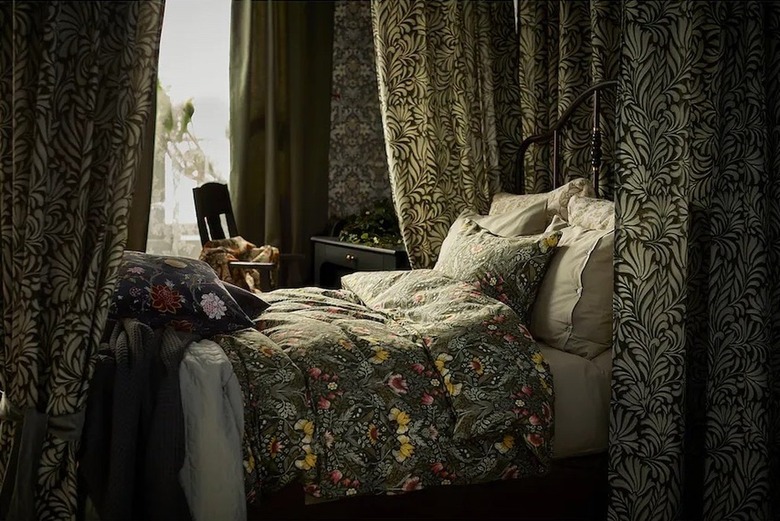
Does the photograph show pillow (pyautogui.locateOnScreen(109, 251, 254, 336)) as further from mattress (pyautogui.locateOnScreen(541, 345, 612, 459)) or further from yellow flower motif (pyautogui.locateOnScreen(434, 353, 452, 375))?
mattress (pyautogui.locateOnScreen(541, 345, 612, 459))

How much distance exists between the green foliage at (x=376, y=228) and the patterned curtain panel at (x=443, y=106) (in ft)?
1.85

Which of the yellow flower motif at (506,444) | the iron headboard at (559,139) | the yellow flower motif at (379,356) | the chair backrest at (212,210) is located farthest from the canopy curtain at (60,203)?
the chair backrest at (212,210)

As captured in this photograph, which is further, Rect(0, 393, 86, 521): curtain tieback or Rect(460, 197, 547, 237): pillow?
Rect(460, 197, 547, 237): pillow

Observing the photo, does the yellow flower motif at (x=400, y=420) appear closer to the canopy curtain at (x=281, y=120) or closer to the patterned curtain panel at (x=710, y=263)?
the patterned curtain panel at (x=710, y=263)

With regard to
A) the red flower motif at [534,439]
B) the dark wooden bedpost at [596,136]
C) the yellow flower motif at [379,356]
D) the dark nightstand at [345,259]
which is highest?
the dark wooden bedpost at [596,136]

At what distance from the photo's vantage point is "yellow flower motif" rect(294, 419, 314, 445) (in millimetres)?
2051

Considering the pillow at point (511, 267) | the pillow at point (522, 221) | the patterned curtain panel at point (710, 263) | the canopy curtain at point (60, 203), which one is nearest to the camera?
the canopy curtain at point (60, 203)

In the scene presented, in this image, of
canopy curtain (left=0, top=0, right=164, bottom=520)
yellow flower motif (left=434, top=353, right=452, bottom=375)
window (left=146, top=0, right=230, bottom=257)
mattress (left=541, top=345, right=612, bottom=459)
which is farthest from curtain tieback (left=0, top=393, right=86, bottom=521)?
window (left=146, top=0, right=230, bottom=257)

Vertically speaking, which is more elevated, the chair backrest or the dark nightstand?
the chair backrest

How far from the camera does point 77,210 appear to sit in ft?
5.80

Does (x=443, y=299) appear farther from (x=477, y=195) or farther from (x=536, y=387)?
(x=477, y=195)

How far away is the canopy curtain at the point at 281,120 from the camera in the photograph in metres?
4.83

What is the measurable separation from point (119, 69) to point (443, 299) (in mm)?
1170

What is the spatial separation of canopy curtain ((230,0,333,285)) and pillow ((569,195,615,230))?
92.0 inches
